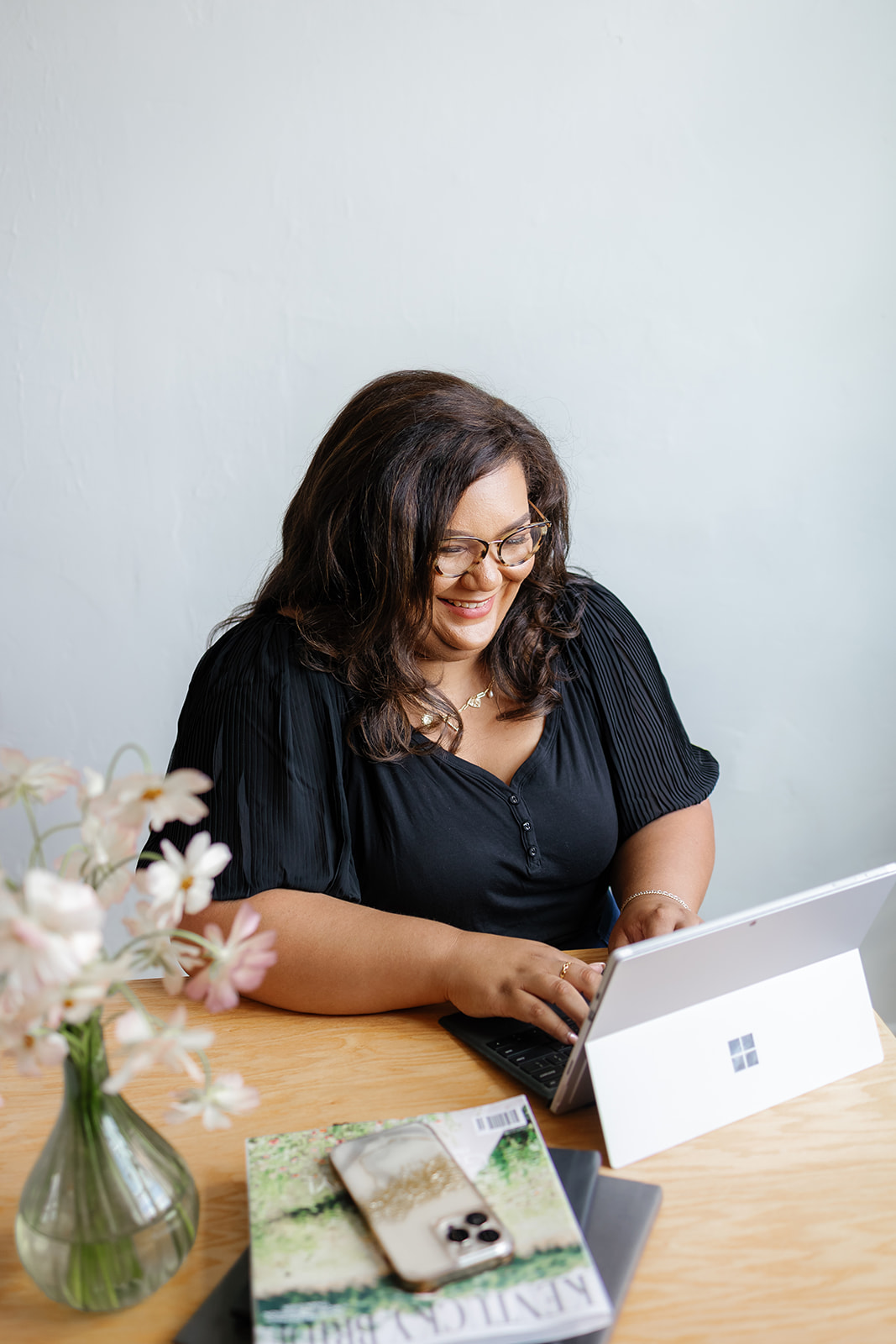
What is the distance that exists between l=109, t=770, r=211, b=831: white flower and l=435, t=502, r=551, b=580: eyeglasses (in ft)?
2.42

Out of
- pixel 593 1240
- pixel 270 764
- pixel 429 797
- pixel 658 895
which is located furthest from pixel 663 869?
pixel 593 1240

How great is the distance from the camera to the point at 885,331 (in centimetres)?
194

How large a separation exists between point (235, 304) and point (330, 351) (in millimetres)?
186

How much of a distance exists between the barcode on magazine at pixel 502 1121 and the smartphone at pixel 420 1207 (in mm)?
43

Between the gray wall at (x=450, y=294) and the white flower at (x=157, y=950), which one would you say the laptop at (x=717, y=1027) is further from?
the gray wall at (x=450, y=294)

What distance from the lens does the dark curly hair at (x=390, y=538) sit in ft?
4.43

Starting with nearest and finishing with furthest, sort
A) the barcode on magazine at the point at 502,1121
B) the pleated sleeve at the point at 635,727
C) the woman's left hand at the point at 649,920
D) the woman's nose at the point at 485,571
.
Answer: the barcode on magazine at the point at 502,1121 → the woman's left hand at the point at 649,920 → the woman's nose at the point at 485,571 → the pleated sleeve at the point at 635,727

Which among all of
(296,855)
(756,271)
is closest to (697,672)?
(756,271)

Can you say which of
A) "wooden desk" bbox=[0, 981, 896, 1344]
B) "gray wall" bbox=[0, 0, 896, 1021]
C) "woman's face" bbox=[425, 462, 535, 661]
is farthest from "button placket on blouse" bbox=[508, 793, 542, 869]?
"gray wall" bbox=[0, 0, 896, 1021]

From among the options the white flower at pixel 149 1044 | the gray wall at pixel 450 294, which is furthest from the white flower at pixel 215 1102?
the gray wall at pixel 450 294

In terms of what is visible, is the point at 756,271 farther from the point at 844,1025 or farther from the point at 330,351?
the point at 844,1025

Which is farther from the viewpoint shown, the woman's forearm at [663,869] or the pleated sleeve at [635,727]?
the pleated sleeve at [635,727]

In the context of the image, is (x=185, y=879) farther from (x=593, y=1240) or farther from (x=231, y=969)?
(x=593, y=1240)

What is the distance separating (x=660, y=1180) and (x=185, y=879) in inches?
20.1
